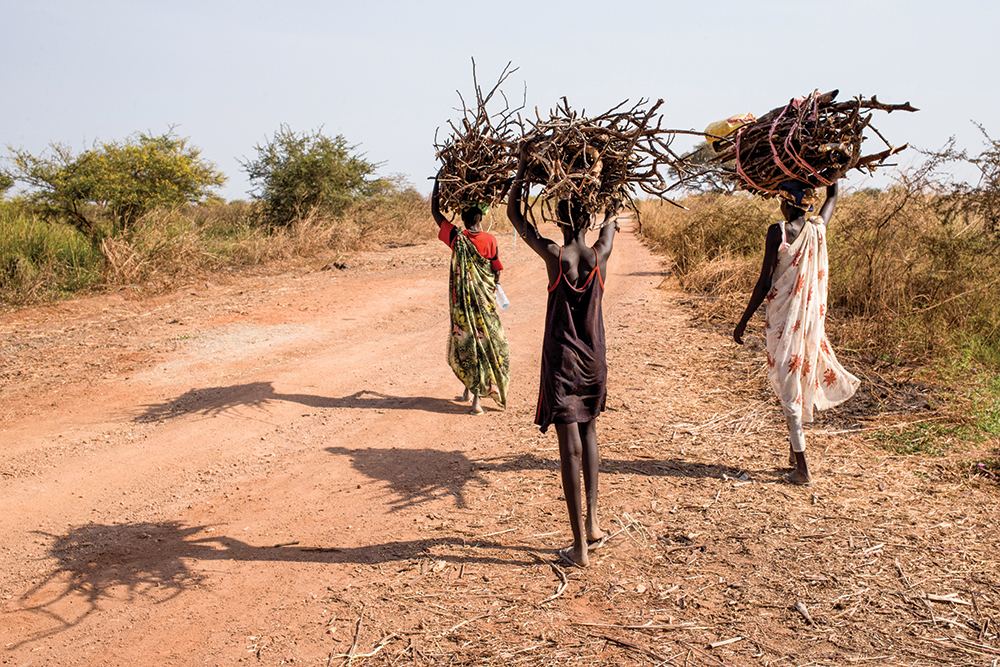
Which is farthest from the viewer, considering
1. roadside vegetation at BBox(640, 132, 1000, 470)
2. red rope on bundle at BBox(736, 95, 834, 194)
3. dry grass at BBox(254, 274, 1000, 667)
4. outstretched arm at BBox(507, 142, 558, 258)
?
roadside vegetation at BBox(640, 132, 1000, 470)

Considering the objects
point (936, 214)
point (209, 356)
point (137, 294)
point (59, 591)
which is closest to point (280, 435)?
point (59, 591)

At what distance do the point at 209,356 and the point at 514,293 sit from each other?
552cm

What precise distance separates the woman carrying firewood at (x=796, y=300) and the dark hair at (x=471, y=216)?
225 cm

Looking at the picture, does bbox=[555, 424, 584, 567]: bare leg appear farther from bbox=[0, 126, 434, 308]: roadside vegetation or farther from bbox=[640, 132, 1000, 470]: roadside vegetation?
bbox=[0, 126, 434, 308]: roadside vegetation

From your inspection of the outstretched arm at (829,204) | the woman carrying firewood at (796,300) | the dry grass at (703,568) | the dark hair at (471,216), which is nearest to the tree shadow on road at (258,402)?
the dry grass at (703,568)

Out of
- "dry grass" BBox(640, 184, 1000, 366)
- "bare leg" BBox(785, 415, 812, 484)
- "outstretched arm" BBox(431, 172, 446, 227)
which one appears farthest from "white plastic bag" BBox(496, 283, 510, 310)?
"dry grass" BBox(640, 184, 1000, 366)

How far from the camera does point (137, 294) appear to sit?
10.5 metres

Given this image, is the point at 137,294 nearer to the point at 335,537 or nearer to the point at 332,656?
the point at 335,537

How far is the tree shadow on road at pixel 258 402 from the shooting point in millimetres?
5945

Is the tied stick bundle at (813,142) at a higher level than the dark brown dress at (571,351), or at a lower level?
higher

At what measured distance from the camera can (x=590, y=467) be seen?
350 cm

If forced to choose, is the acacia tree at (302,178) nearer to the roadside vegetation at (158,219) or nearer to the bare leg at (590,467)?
the roadside vegetation at (158,219)

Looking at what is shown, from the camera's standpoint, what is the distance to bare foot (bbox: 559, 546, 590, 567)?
3420mm

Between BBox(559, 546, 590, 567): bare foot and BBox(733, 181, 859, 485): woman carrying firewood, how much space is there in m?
1.67
